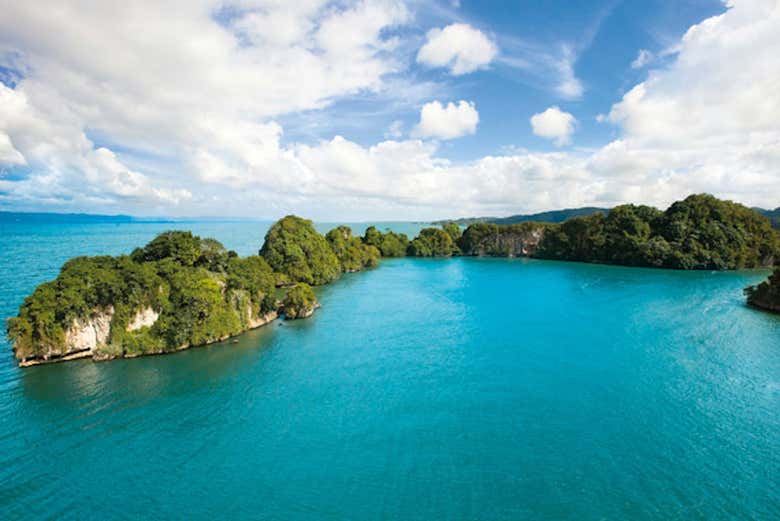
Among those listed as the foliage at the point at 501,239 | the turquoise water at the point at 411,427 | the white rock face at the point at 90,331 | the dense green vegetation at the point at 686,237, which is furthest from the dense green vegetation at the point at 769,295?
the white rock face at the point at 90,331

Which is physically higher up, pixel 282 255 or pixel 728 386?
pixel 282 255

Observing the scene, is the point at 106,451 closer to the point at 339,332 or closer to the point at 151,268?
the point at 151,268

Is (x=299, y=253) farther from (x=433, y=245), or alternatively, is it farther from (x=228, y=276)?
(x=433, y=245)

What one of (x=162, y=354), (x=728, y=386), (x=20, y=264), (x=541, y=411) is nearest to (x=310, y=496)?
(x=541, y=411)

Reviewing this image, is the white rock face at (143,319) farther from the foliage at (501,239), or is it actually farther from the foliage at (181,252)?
the foliage at (501,239)

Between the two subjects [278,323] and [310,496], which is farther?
[278,323]
